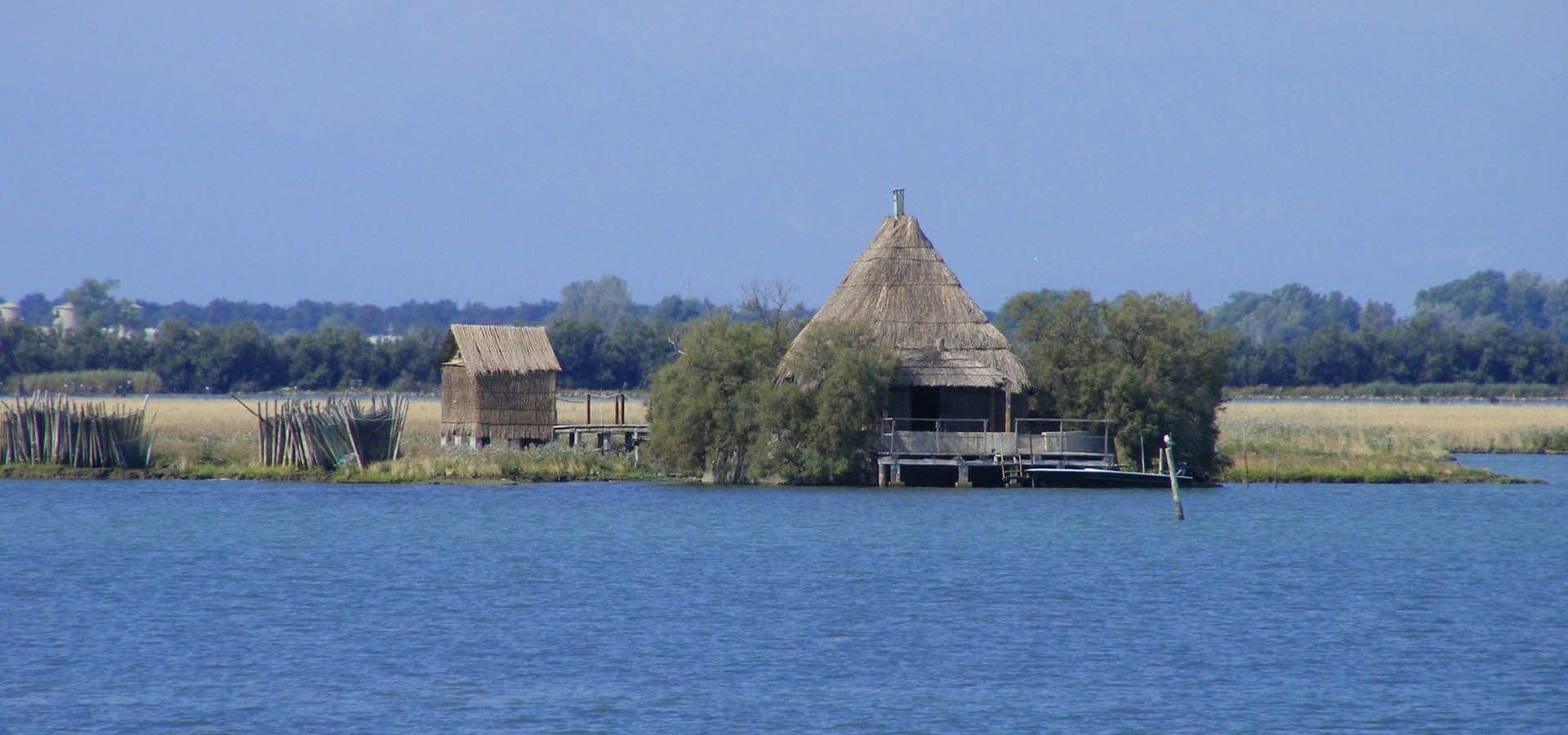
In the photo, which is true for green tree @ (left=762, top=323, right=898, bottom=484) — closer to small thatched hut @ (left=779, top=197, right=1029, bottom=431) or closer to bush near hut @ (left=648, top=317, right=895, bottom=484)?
bush near hut @ (left=648, top=317, right=895, bottom=484)

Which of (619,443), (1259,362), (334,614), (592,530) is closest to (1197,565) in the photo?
(592,530)

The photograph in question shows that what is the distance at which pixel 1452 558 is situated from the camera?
3269 centimetres

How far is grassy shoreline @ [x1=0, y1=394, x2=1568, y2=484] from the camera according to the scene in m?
47.0

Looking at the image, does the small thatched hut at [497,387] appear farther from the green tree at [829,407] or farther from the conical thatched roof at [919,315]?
the green tree at [829,407]

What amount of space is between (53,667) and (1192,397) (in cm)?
3037

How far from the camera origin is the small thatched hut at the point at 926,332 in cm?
4409

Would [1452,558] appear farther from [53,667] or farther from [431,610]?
[53,667]

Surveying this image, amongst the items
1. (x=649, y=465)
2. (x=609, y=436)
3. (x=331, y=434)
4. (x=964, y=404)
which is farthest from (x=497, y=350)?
(x=964, y=404)

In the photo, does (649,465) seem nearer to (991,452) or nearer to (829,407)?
(829,407)

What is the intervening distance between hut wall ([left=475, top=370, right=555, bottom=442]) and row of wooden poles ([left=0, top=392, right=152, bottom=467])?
29.7 feet

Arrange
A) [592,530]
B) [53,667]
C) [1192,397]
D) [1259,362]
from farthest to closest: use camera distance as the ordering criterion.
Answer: [1259,362]
[1192,397]
[592,530]
[53,667]

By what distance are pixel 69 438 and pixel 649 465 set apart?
1519 cm

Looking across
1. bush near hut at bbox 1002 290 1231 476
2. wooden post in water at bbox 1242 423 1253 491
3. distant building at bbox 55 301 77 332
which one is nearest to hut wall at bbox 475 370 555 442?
bush near hut at bbox 1002 290 1231 476

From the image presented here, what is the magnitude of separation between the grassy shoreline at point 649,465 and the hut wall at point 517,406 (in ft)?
5.34
